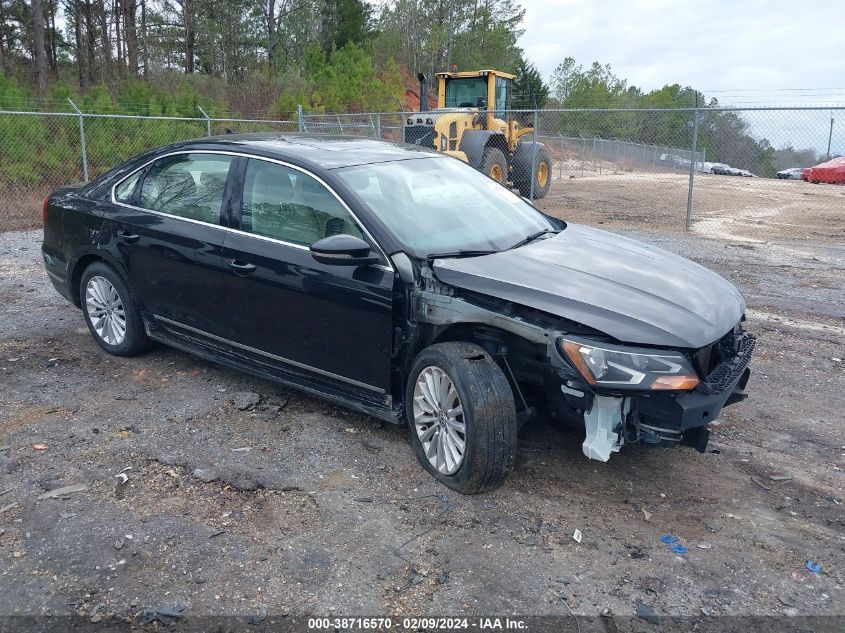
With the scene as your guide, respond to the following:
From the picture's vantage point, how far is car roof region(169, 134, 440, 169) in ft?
13.6

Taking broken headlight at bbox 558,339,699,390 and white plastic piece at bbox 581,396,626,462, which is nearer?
broken headlight at bbox 558,339,699,390

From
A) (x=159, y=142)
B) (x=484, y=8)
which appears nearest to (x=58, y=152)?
(x=159, y=142)

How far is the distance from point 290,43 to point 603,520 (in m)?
38.1

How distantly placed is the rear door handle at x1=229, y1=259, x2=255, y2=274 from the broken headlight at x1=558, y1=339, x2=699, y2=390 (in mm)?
1985

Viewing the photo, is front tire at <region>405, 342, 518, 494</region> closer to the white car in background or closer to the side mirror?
the side mirror

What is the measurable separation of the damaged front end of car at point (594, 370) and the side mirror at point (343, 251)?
0.31 m

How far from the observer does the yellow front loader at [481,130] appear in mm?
15312

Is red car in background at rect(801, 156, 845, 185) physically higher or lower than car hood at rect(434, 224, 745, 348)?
higher

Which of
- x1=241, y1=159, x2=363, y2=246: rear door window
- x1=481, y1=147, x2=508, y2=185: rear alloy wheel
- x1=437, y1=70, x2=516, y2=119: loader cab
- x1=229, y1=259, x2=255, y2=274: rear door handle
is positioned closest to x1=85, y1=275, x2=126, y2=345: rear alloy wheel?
x1=229, y1=259, x2=255, y2=274: rear door handle

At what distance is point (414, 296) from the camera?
356cm

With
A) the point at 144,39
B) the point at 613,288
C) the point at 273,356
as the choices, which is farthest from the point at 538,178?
the point at 144,39

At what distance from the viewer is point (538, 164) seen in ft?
58.2

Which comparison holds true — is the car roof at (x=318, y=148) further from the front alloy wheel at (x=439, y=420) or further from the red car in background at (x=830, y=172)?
the red car in background at (x=830, y=172)

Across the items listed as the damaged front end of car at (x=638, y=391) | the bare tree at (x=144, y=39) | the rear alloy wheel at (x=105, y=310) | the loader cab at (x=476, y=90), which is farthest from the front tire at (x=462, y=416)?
the bare tree at (x=144, y=39)
